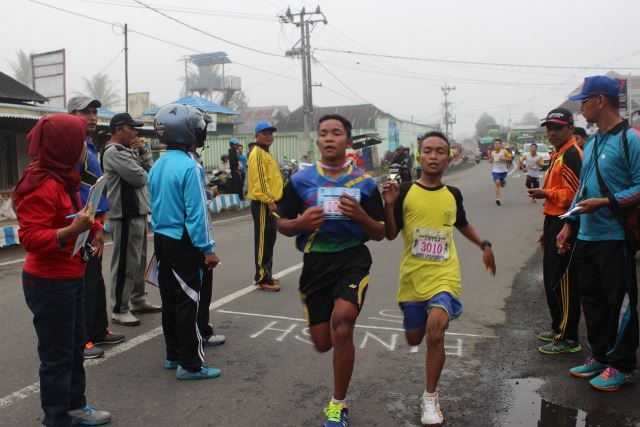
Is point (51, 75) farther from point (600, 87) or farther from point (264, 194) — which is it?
point (600, 87)

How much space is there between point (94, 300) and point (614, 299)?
374cm

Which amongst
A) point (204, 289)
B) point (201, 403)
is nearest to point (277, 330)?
point (204, 289)

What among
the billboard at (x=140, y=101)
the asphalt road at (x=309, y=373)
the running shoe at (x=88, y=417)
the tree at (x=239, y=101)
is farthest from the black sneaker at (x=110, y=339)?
the tree at (x=239, y=101)

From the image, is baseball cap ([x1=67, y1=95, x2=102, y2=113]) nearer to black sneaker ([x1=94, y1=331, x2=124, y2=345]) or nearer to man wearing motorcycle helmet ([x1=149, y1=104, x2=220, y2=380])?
man wearing motorcycle helmet ([x1=149, y1=104, x2=220, y2=380])

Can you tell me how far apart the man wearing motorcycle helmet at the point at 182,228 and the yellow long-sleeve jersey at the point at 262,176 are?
216 centimetres

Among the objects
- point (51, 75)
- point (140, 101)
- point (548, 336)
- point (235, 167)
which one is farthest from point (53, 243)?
point (140, 101)

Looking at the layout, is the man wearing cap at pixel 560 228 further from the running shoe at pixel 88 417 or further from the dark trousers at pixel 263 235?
the running shoe at pixel 88 417

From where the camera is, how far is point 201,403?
3.85 m

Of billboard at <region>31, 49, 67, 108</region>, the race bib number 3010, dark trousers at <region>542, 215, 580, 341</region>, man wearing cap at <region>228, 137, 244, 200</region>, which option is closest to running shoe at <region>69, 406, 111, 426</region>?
the race bib number 3010

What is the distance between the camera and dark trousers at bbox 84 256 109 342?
13.5 feet

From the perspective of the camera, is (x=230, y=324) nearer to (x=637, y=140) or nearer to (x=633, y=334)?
(x=633, y=334)

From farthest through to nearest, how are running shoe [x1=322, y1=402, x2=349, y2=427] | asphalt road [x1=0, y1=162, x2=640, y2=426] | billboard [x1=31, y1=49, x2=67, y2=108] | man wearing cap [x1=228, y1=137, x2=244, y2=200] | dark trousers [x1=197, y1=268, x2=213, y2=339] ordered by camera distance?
billboard [x1=31, y1=49, x2=67, y2=108]
man wearing cap [x1=228, y1=137, x2=244, y2=200]
dark trousers [x1=197, y1=268, x2=213, y2=339]
asphalt road [x1=0, y1=162, x2=640, y2=426]
running shoe [x1=322, y1=402, x2=349, y2=427]

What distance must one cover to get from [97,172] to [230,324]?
1956 millimetres

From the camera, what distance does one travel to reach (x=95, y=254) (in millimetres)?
4293
